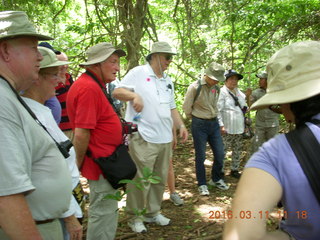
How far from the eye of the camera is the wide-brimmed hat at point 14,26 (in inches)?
52.6

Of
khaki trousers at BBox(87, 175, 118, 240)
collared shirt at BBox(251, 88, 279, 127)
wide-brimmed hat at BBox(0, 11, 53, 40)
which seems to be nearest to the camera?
wide-brimmed hat at BBox(0, 11, 53, 40)

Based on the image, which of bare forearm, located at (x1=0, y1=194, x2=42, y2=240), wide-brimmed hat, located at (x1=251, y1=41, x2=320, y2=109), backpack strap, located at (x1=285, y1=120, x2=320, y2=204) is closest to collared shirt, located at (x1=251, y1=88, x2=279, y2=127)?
wide-brimmed hat, located at (x1=251, y1=41, x2=320, y2=109)

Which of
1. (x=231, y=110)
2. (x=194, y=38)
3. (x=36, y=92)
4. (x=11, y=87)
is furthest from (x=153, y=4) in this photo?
(x=11, y=87)

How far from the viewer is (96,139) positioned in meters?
2.69

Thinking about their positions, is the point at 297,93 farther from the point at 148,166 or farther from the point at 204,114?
the point at 204,114

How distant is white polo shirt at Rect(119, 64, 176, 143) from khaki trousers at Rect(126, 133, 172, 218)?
0.10m

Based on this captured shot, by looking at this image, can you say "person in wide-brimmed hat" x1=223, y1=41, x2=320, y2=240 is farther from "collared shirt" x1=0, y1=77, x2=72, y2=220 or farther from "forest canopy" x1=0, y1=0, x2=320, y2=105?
"forest canopy" x1=0, y1=0, x2=320, y2=105

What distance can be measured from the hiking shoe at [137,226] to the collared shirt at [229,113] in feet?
8.04

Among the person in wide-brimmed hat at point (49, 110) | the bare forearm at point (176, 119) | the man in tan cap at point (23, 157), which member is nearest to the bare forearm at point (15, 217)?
the man in tan cap at point (23, 157)

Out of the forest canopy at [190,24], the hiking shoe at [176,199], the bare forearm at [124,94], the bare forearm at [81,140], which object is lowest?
the hiking shoe at [176,199]

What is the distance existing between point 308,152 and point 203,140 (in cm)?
380

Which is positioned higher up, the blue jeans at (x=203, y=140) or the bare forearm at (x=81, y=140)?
the bare forearm at (x=81, y=140)

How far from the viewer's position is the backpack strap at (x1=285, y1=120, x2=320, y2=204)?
39.3 inches

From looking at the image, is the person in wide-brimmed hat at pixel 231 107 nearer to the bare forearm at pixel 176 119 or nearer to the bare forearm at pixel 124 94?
the bare forearm at pixel 176 119
